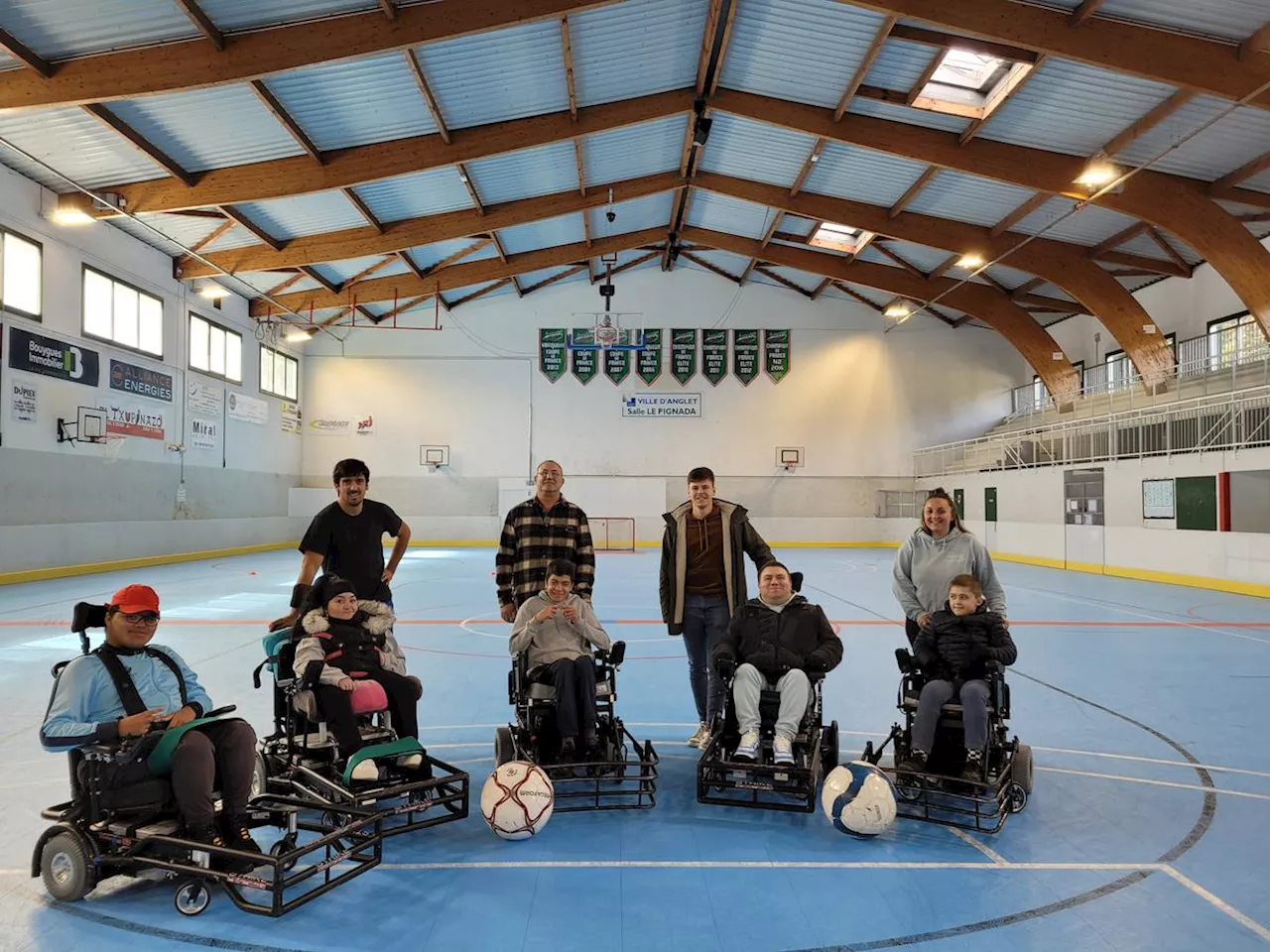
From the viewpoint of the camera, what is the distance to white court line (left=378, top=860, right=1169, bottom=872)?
A: 3.43 m

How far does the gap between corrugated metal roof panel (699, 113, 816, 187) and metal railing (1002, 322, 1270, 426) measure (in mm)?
9620

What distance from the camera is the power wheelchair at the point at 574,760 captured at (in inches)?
160

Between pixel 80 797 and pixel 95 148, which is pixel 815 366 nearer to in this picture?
pixel 95 148

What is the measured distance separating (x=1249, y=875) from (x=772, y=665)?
2.09m

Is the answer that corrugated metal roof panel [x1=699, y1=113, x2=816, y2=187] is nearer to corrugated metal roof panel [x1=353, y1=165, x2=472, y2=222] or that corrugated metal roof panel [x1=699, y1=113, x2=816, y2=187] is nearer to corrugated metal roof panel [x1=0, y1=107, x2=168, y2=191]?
corrugated metal roof panel [x1=353, y1=165, x2=472, y2=222]

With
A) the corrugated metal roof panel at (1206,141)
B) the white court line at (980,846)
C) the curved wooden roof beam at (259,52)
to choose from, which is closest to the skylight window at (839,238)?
the corrugated metal roof panel at (1206,141)

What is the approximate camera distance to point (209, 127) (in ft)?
44.8

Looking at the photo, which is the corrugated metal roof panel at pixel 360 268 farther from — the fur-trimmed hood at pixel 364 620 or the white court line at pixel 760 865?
the white court line at pixel 760 865

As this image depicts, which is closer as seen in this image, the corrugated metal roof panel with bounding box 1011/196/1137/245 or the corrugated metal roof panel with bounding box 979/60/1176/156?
the corrugated metal roof panel with bounding box 979/60/1176/156

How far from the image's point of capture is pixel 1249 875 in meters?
3.36

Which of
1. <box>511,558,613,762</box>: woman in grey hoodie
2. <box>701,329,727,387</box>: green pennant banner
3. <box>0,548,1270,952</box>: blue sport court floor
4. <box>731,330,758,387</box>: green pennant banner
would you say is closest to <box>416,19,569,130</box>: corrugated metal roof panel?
<box>0,548,1270,952</box>: blue sport court floor

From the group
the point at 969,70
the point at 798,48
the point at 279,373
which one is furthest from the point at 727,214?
the point at 279,373

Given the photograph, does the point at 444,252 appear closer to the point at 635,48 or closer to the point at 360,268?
the point at 360,268

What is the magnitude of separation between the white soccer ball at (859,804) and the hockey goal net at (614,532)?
78.8ft
